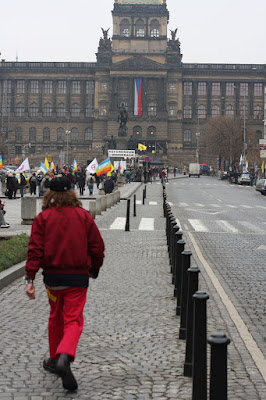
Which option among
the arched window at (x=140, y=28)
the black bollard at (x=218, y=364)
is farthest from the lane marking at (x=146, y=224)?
the arched window at (x=140, y=28)

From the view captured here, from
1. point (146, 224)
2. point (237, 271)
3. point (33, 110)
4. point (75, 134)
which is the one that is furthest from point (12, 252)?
point (33, 110)

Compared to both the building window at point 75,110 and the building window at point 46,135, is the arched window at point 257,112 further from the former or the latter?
the building window at point 46,135

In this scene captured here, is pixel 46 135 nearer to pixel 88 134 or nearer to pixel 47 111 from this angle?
pixel 47 111

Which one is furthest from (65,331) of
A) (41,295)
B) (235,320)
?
(41,295)

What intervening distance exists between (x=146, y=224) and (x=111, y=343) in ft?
57.9

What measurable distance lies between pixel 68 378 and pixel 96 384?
42 cm

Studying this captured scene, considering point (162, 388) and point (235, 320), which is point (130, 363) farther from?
point (235, 320)

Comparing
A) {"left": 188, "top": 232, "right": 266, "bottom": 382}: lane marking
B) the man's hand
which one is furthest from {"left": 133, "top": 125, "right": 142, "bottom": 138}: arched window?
the man's hand

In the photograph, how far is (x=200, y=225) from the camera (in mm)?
25359

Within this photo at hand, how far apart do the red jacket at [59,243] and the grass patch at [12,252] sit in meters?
6.30

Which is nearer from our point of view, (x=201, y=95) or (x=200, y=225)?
(x=200, y=225)

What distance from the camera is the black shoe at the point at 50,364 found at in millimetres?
6500

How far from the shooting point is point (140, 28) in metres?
146

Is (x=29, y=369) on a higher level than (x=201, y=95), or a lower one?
lower
